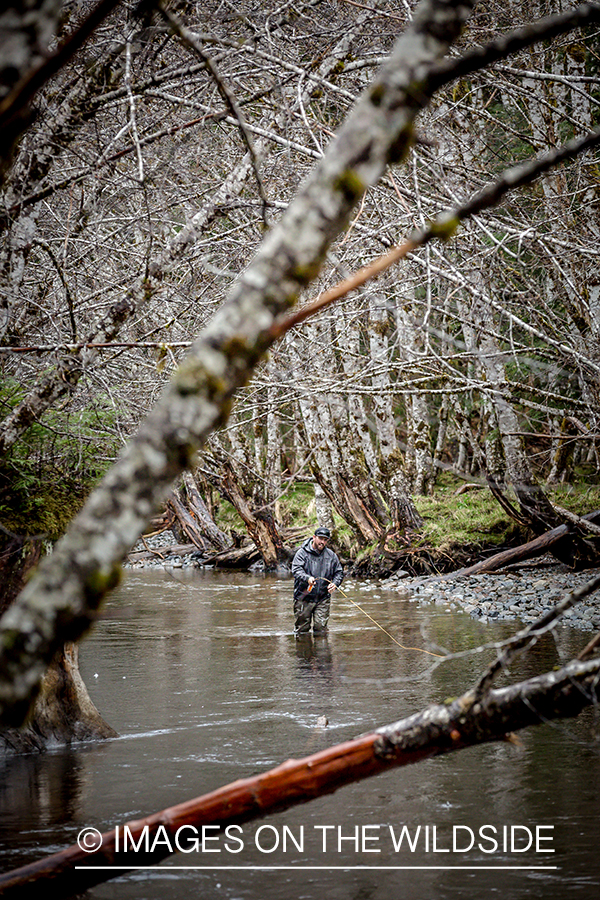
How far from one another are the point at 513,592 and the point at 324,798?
9.76 meters

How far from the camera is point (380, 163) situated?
2.00 metres

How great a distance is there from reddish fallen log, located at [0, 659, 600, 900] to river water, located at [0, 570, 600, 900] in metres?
0.28

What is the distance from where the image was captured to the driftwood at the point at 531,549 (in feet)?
49.2

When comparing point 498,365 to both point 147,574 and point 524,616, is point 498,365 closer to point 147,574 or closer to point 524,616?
point 524,616

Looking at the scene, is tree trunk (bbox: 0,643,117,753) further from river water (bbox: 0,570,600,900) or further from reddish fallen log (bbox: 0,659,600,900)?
reddish fallen log (bbox: 0,659,600,900)

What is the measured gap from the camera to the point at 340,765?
2838mm

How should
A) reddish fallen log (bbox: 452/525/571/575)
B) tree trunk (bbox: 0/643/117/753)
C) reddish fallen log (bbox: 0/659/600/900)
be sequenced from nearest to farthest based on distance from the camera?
reddish fallen log (bbox: 0/659/600/900)
tree trunk (bbox: 0/643/117/753)
reddish fallen log (bbox: 452/525/571/575)

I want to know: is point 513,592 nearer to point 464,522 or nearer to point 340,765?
point 464,522

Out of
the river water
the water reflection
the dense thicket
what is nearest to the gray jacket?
the water reflection

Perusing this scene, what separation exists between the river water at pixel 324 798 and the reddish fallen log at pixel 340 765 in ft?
0.93

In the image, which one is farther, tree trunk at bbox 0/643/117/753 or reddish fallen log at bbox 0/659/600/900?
tree trunk at bbox 0/643/117/753

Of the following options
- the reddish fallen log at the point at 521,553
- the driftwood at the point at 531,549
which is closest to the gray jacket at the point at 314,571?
the driftwood at the point at 531,549

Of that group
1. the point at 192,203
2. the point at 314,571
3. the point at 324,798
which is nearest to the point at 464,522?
the point at 314,571

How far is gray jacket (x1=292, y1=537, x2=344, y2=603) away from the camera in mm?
12812
